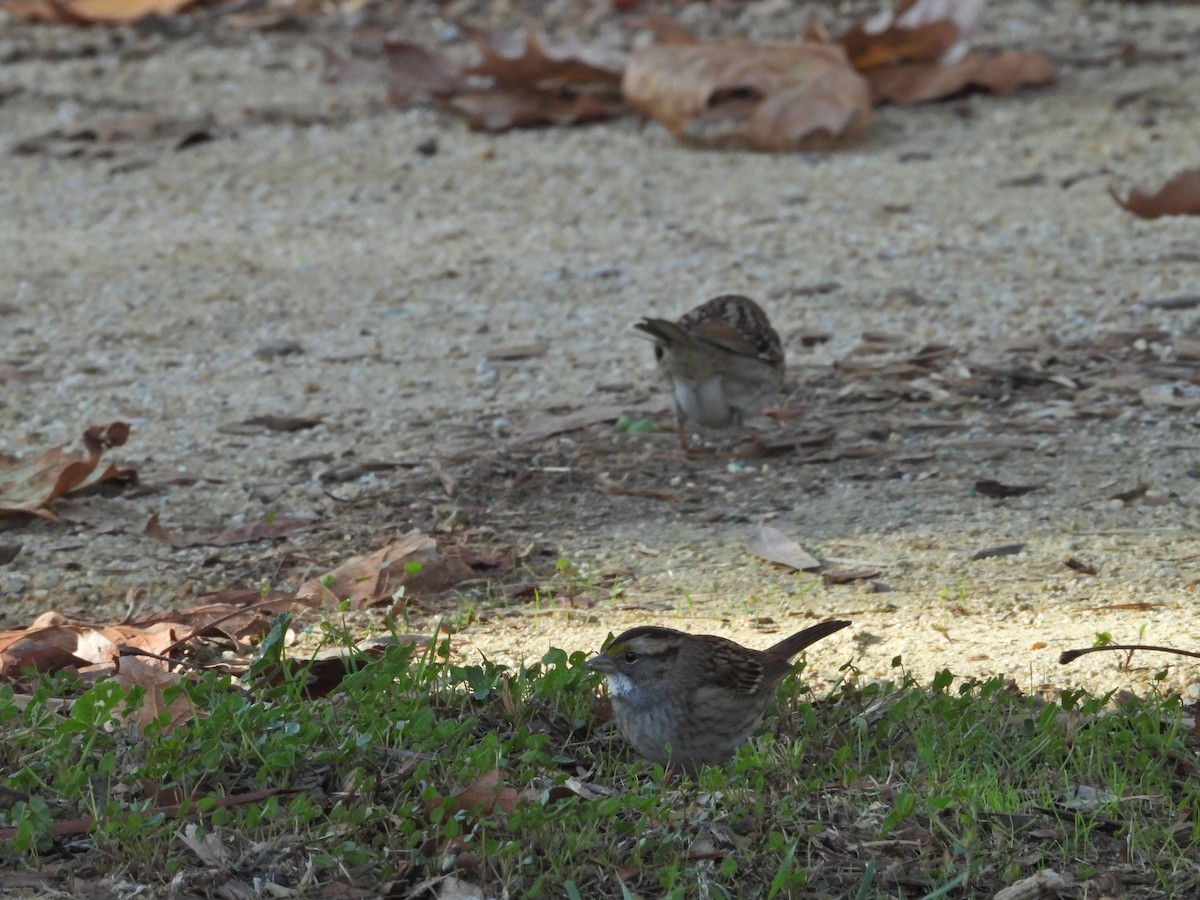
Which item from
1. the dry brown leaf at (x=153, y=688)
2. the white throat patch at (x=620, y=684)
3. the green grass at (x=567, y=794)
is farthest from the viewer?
the white throat patch at (x=620, y=684)

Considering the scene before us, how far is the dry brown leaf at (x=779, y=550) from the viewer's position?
5.66 m

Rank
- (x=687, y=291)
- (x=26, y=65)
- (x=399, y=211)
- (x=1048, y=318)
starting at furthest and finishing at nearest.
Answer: (x=26, y=65)
(x=399, y=211)
(x=687, y=291)
(x=1048, y=318)

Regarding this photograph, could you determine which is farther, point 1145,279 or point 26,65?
point 26,65

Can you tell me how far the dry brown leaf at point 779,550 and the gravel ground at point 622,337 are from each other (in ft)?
0.21

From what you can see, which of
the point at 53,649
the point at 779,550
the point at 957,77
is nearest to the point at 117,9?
the point at 957,77

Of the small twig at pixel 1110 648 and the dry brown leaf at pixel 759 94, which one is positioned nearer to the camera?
the small twig at pixel 1110 648

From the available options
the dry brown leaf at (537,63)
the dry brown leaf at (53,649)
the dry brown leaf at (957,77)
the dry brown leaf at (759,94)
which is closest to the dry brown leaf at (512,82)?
the dry brown leaf at (537,63)

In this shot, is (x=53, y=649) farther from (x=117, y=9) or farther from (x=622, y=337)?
(x=117, y=9)

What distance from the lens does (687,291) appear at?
923 cm

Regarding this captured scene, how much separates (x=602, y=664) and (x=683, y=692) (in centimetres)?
24

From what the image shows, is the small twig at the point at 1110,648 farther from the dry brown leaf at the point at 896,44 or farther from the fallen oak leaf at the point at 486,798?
the dry brown leaf at the point at 896,44

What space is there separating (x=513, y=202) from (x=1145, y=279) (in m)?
4.15

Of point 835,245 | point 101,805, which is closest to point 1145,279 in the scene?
point 835,245

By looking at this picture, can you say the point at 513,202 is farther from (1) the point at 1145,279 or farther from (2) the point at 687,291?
(1) the point at 1145,279
